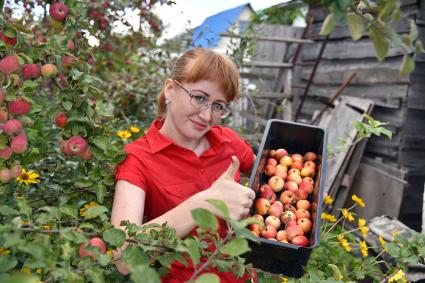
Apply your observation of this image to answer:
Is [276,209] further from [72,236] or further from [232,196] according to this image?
[72,236]

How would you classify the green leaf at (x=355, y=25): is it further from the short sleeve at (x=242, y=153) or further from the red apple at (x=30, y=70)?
the short sleeve at (x=242, y=153)

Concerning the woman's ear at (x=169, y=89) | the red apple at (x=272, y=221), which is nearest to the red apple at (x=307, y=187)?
the red apple at (x=272, y=221)

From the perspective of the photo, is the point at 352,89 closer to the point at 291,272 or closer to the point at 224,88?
the point at 224,88

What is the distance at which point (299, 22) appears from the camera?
42.2ft

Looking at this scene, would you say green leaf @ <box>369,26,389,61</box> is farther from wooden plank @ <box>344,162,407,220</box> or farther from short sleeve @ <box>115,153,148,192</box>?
wooden plank @ <box>344,162,407,220</box>

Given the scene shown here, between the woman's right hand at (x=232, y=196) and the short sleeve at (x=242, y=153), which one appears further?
the short sleeve at (x=242, y=153)

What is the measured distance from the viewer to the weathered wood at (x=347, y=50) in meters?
4.82

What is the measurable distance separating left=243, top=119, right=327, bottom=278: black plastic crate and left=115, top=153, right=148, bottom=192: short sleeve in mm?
337

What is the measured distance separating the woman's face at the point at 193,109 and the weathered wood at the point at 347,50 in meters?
3.34

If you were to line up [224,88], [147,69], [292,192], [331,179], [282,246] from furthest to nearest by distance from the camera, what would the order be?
[147,69] < [331,179] < [292,192] < [224,88] < [282,246]

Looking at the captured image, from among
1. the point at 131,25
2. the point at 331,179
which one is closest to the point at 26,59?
the point at 131,25

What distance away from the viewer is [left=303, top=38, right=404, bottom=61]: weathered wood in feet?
15.8

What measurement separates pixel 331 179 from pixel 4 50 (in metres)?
3.70

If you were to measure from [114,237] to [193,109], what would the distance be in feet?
2.28
